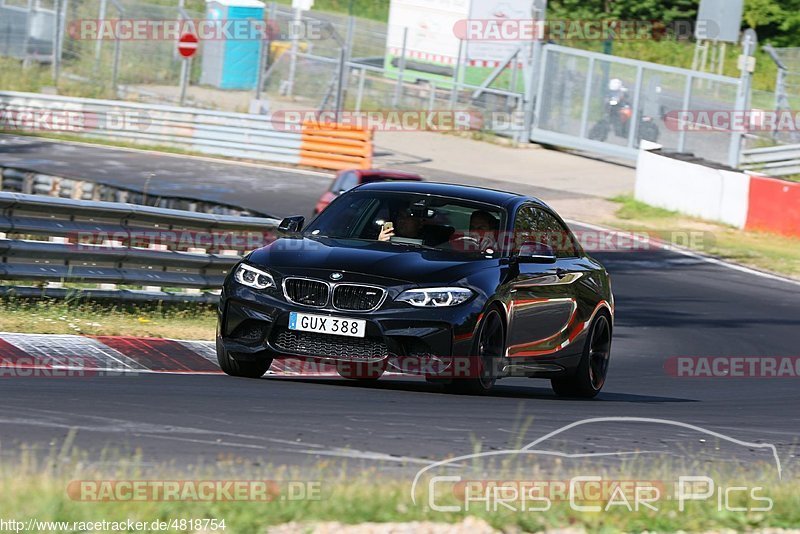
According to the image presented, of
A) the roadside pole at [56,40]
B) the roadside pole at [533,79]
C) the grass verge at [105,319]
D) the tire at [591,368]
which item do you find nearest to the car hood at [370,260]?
the tire at [591,368]

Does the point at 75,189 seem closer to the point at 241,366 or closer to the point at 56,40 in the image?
the point at 241,366

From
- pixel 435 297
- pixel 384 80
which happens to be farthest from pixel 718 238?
pixel 435 297

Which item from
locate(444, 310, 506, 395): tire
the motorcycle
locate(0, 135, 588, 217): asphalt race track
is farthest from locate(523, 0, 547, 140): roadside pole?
locate(444, 310, 506, 395): tire

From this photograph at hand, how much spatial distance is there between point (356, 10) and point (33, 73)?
22.8m

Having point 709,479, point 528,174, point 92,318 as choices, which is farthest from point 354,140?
point 709,479

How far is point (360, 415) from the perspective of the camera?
7762mm

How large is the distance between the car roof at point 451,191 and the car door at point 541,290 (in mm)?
140

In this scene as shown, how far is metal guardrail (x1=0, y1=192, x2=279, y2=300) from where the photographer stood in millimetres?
11844

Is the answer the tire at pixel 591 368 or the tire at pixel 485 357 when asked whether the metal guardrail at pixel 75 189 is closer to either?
the tire at pixel 591 368

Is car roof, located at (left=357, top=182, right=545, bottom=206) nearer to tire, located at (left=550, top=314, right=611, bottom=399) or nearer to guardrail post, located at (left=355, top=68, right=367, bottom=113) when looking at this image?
tire, located at (left=550, top=314, right=611, bottom=399)

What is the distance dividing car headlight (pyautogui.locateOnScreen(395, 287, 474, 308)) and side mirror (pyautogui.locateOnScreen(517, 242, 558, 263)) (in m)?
0.82

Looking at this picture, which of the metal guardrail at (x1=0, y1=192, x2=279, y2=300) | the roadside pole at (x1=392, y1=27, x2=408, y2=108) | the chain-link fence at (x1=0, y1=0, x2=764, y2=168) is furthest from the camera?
the roadside pole at (x1=392, y1=27, x2=408, y2=108)

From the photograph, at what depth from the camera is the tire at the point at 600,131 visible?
37.4m

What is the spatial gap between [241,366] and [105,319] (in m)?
3.08
